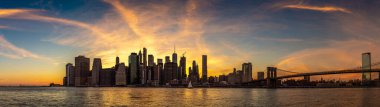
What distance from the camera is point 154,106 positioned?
194ft

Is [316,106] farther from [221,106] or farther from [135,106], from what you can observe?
[135,106]

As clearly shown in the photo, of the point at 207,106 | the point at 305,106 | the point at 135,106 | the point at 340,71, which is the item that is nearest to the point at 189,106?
the point at 207,106

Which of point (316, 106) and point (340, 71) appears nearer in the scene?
point (316, 106)

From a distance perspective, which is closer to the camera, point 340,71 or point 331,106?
point 331,106

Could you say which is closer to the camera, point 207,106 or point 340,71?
point 207,106

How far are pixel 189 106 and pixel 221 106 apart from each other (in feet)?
16.1

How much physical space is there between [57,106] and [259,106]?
1212 inches

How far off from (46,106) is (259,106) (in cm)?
3237

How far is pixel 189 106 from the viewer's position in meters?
59.8

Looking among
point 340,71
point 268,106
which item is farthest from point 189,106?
point 340,71

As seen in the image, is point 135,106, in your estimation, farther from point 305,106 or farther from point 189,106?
point 305,106

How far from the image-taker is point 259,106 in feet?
193

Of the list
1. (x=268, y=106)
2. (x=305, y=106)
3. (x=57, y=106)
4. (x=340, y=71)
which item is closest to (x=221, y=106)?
(x=268, y=106)

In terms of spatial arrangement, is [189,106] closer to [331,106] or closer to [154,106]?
[154,106]
